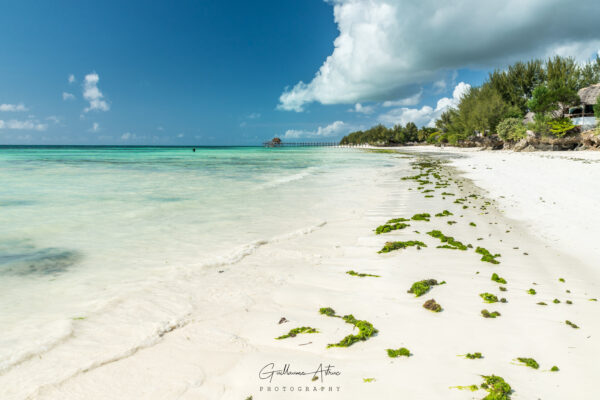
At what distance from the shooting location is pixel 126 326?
325 centimetres

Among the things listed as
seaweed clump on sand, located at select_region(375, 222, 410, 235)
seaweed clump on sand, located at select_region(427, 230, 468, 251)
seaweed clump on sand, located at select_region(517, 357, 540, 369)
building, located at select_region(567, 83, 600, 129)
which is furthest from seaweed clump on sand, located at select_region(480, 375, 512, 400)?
building, located at select_region(567, 83, 600, 129)

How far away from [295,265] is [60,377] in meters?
2.99

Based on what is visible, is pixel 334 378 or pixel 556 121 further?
pixel 556 121

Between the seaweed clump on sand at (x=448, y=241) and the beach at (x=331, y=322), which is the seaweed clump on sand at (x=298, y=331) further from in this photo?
the seaweed clump on sand at (x=448, y=241)

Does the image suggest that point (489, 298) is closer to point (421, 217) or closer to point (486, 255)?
point (486, 255)

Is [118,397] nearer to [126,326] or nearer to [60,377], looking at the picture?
[60,377]

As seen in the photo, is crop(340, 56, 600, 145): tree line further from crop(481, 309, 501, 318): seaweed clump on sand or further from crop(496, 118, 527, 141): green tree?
crop(481, 309, 501, 318): seaweed clump on sand

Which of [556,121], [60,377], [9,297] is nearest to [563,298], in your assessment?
[60,377]

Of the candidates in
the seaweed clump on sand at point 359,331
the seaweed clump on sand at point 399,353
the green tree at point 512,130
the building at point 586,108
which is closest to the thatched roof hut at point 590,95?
the building at point 586,108

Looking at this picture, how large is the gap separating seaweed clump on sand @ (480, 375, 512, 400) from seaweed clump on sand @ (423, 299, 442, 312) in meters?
1.00

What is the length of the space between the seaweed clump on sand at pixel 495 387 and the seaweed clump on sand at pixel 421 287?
4.51ft

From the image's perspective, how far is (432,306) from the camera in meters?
3.33

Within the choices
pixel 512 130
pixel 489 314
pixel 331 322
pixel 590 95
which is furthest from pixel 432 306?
pixel 590 95

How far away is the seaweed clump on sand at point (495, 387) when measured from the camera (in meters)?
2.10
